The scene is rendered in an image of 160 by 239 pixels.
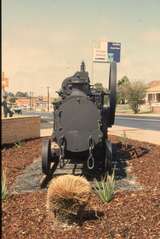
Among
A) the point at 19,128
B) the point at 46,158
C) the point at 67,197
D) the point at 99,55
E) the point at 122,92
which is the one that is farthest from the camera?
the point at 122,92

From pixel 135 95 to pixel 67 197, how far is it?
62.3 m

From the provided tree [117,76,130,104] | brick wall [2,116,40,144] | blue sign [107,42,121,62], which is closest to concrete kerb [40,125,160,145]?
brick wall [2,116,40,144]

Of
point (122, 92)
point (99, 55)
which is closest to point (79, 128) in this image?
point (99, 55)

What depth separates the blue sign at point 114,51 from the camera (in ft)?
83.4

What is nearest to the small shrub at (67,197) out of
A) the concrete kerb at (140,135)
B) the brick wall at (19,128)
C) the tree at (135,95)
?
the brick wall at (19,128)

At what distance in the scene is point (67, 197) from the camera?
6.11 metres

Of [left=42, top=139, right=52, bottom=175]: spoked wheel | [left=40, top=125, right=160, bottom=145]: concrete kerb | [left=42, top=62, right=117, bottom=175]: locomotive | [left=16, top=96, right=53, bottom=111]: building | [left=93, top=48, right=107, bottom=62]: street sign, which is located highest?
[left=93, top=48, right=107, bottom=62]: street sign

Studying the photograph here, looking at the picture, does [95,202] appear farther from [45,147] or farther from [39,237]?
[45,147]

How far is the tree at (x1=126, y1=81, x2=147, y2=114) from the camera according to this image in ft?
219

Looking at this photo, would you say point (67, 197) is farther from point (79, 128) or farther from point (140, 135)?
point (140, 135)

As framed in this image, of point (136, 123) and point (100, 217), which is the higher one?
point (100, 217)

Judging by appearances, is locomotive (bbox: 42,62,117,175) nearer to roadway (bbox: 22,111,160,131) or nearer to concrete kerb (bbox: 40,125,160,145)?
concrete kerb (bbox: 40,125,160,145)

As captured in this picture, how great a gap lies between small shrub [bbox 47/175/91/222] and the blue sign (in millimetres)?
19664

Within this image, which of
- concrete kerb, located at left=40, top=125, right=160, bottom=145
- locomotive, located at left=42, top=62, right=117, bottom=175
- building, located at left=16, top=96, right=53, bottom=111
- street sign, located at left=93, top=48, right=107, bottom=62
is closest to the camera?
locomotive, located at left=42, top=62, right=117, bottom=175
